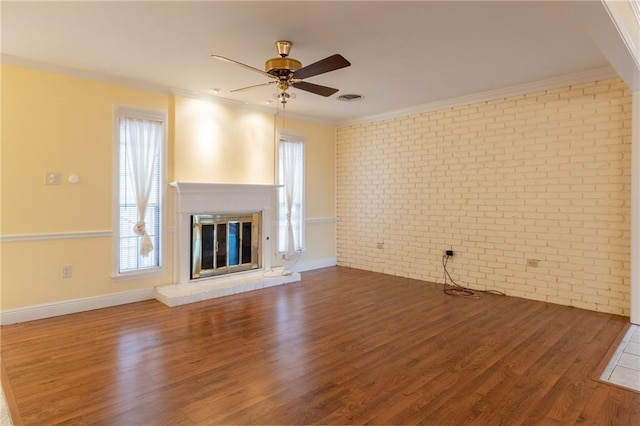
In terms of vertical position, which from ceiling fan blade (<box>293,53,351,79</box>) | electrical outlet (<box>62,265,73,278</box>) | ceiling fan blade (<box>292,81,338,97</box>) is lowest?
electrical outlet (<box>62,265,73,278</box>)

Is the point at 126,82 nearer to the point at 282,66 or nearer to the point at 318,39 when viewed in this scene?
the point at 282,66

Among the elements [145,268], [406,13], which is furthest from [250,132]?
[406,13]

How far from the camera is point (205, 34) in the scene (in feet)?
10.4

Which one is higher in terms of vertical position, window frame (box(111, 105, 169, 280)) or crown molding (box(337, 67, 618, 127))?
crown molding (box(337, 67, 618, 127))

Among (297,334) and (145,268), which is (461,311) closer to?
(297,334)

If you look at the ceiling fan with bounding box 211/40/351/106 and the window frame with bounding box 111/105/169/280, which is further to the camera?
the window frame with bounding box 111/105/169/280

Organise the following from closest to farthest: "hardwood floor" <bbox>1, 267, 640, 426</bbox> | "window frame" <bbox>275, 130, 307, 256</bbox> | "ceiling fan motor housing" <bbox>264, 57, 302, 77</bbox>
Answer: "hardwood floor" <bbox>1, 267, 640, 426</bbox>, "ceiling fan motor housing" <bbox>264, 57, 302, 77</bbox>, "window frame" <bbox>275, 130, 307, 256</bbox>

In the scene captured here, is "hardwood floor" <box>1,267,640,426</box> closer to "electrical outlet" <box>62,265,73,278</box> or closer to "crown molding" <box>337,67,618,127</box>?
"electrical outlet" <box>62,265,73,278</box>

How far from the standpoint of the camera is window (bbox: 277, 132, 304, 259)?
6109mm

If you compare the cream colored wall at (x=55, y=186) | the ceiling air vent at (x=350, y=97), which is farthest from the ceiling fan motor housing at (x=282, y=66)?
the cream colored wall at (x=55, y=186)

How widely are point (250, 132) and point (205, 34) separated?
2504 millimetres

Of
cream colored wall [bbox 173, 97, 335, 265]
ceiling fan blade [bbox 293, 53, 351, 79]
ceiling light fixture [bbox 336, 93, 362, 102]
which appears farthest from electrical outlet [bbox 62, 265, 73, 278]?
ceiling light fixture [bbox 336, 93, 362, 102]

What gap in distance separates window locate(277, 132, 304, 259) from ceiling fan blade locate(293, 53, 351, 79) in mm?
2927

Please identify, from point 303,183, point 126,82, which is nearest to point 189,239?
point 126,82
